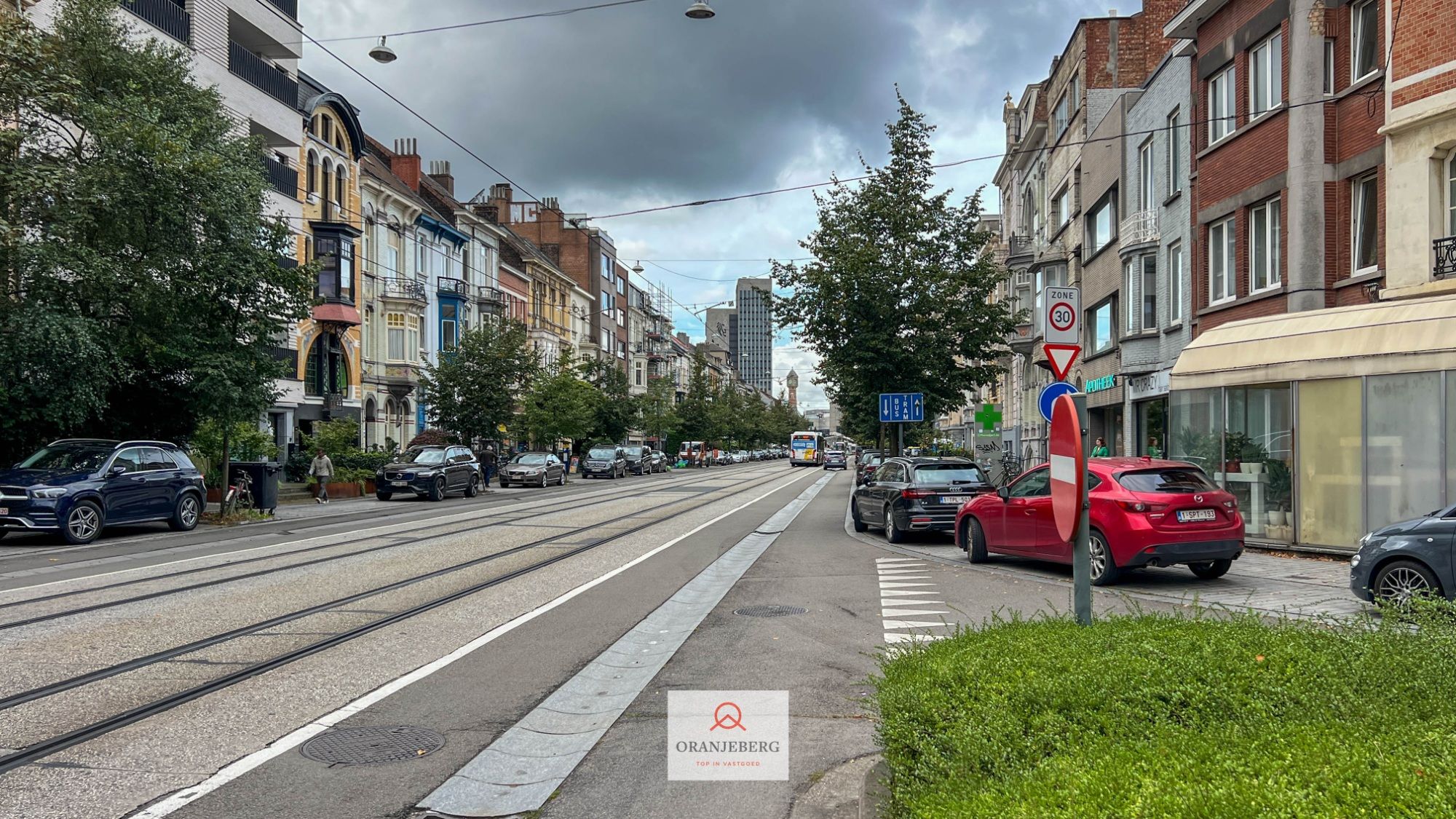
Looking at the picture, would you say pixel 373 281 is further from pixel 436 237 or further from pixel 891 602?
pixel 891 602

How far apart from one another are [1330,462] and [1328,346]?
172 cm

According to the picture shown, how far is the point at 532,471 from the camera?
4353 cm

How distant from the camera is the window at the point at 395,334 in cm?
4875

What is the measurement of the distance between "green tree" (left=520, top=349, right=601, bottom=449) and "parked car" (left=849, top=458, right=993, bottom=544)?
3290cm

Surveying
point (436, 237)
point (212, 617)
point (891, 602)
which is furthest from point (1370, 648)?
point (436, 237)

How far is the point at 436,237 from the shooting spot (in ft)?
180

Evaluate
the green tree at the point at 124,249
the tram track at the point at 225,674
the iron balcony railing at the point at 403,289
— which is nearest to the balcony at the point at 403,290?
the iron balcony railing at the point at 403,289

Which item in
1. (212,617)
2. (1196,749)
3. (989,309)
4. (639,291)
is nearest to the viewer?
(1196,749)

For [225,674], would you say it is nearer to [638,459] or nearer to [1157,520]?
[1157,520]

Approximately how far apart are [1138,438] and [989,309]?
6.47m

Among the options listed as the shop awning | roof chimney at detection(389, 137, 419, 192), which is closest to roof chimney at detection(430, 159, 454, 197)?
roof chimney at detection(389, 137, 419, 192)

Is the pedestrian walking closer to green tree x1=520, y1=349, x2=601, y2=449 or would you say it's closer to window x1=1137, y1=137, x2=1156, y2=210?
green tree x1=520, y1=349, x2=601, y2=449

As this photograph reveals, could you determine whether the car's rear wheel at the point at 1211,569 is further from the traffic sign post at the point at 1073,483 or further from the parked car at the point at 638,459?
the parked car at the point at 638,459

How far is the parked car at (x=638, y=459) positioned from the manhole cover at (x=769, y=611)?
5002 centimetres
